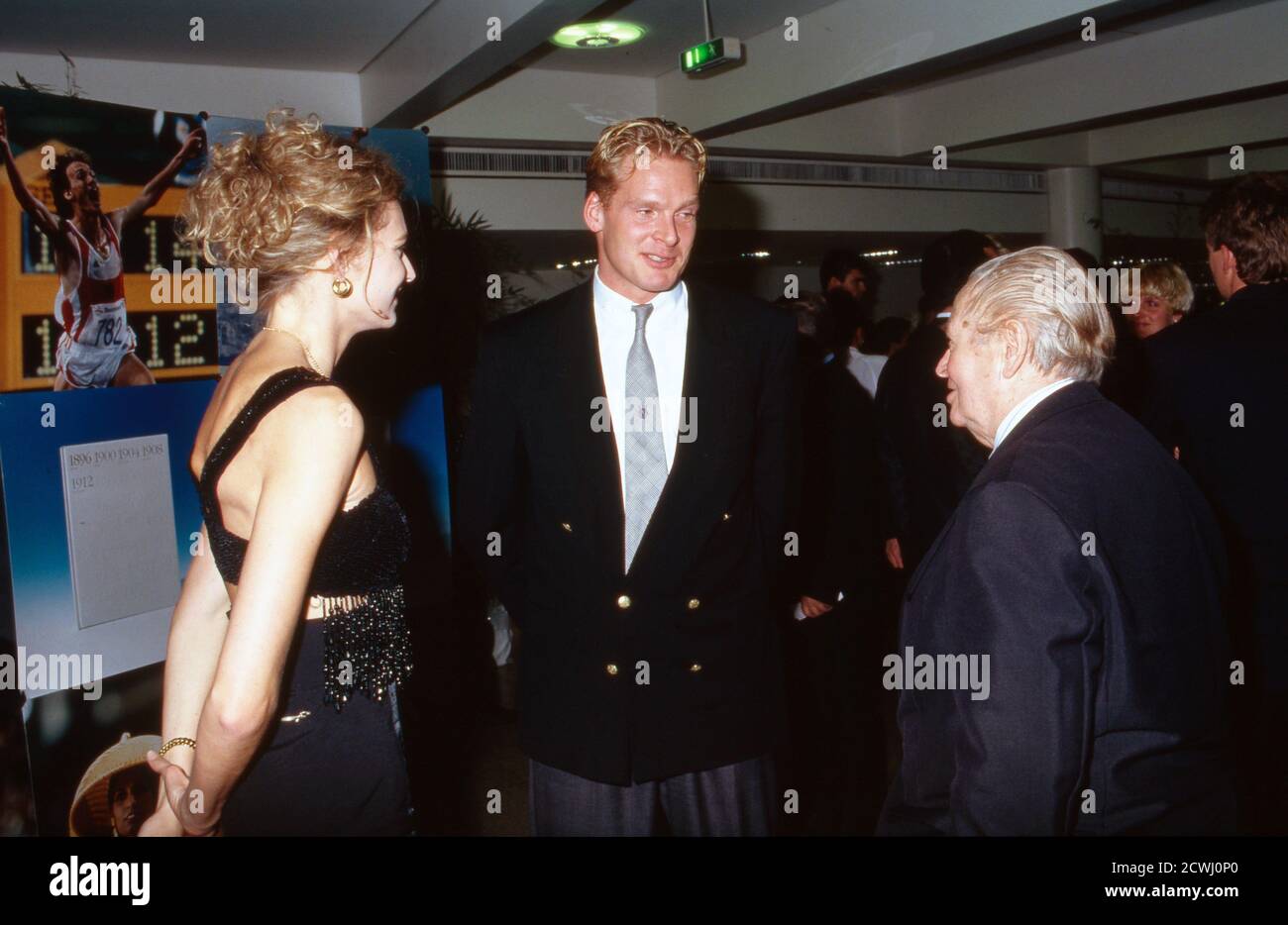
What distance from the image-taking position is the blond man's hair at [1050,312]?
138 centimetres

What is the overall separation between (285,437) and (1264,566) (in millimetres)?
2372

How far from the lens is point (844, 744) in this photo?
2906mm

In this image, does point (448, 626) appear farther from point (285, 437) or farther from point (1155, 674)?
point (1155, 674)

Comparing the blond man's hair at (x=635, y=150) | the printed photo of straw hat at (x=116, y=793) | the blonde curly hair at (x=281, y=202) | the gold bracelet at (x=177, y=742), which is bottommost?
the printed photo of straw hat at (x=116, y=793)

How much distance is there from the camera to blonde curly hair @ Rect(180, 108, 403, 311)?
1465 mm

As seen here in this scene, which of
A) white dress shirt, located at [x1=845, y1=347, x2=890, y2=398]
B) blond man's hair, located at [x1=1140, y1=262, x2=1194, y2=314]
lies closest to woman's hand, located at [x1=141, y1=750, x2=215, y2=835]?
white dress shirt, located at [x1=845, y1=347, x2=890, y2=398]

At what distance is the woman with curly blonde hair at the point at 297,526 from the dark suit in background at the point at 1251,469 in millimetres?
2055

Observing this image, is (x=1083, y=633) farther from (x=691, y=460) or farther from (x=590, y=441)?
(x=590, y=441)

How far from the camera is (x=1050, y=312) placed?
1376 mm

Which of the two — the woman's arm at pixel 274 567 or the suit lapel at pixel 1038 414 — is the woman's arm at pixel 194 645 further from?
the suit lapel at pixel 1038 414

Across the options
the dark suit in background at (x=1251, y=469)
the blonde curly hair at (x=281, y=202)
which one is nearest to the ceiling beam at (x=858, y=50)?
the dark suit in background at (x=1251, y=469)

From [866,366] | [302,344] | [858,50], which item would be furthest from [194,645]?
[858,50]

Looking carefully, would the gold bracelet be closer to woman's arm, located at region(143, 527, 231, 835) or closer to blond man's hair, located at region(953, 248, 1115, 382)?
woman's arm, located at region(143, 527, 231, 835)
